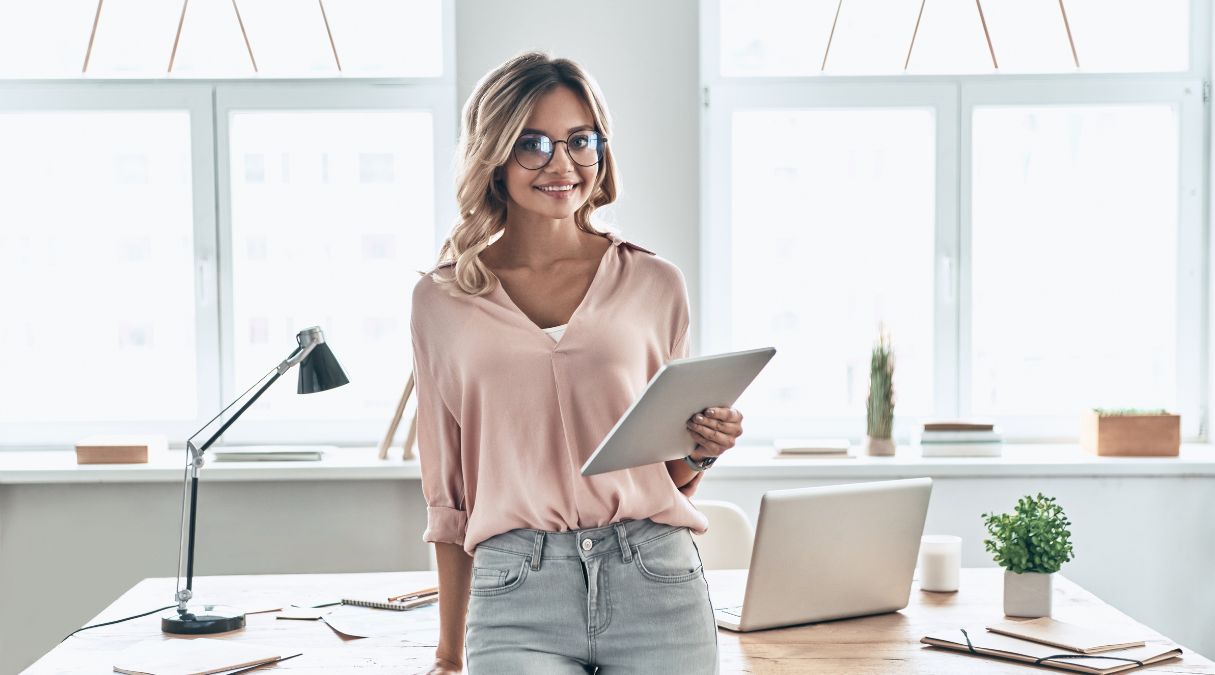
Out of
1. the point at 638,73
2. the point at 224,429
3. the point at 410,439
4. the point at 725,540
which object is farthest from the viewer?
the point at 638,73

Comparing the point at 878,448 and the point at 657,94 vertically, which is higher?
the point at 657,94

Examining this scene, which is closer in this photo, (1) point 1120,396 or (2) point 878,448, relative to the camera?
(2) point 878,448

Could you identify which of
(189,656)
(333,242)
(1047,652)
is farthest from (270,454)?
(1047,652)

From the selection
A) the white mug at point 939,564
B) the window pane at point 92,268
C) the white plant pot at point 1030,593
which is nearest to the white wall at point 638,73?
the window pane at point 92,268

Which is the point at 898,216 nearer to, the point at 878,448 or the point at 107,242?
the point at 878,448

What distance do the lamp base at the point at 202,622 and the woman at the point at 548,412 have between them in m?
0.52

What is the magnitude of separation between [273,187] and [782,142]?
5.27ft

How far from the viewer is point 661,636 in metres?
1.62

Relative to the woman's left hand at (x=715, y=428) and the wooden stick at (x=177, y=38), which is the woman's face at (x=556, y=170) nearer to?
the woman's left hand at (x=715, y=428)

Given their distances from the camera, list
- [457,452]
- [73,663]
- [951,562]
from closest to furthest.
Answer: [457,452]
[73,663]
[951,562]

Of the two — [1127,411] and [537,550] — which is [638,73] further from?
[537,550]

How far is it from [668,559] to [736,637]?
1.56ft

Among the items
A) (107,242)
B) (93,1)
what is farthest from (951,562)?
(93,1)

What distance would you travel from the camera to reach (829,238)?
380 centimetres
